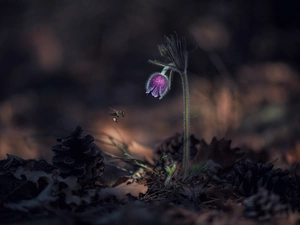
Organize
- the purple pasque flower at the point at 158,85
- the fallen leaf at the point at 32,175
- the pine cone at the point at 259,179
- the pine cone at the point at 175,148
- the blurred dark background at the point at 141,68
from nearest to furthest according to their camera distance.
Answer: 1. the fallen leaf at the point at 32,175
2. the pine cone at the point at 259,179
3. the purple pasque flower at the point at 158,85
4. the pine cone at the point at 175,148
5. the blurred dark background at the point at 141,68

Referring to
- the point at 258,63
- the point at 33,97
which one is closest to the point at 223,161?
the point at 258,63

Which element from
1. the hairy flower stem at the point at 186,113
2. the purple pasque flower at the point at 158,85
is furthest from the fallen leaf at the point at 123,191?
the purple pasque flower at the point at 158,85

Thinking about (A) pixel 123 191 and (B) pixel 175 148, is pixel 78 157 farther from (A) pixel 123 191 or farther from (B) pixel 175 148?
(B) pixel 175 148

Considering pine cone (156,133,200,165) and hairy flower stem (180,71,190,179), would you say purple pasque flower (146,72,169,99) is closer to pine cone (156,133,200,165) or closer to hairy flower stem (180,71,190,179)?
hairy flower stem (180,71,190,179)

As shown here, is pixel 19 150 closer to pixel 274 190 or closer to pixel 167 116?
pixel 167 116

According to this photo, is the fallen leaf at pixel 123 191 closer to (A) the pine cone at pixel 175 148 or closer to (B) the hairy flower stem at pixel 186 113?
(B) the hairy flower stem at pixel 186 113

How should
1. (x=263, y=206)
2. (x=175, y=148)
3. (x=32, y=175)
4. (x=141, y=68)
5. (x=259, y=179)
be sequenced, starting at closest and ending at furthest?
1. (x=263, y=206)
2. (x=32, y=175)
3. (x=259, y=179)
4. (x=175, y=148)
5. (x=141, y=68)

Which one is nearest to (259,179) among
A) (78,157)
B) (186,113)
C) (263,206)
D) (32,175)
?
(263,206)
